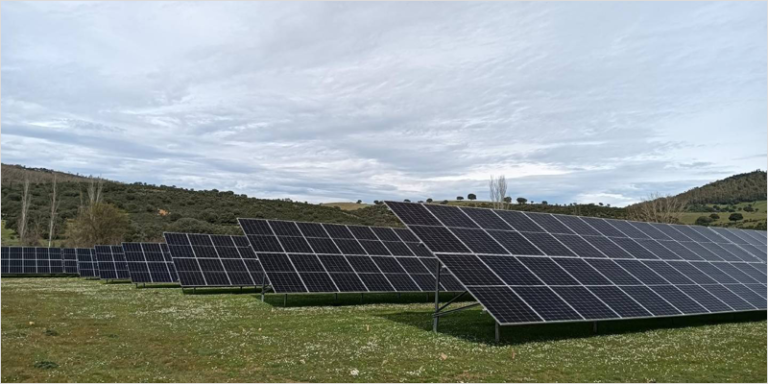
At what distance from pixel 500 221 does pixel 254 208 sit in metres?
83.5

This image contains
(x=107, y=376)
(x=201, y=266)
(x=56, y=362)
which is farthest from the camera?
(x=201, y=266)

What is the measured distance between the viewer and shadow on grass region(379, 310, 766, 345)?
16.8m

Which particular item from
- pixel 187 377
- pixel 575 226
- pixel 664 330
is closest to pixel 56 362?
pixel 187 377

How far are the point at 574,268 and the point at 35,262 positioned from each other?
52.9m

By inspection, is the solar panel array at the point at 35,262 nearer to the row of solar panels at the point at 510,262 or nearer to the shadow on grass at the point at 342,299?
the row of solar panels at the point at 510,262

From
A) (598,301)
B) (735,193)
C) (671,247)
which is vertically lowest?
(598,301)

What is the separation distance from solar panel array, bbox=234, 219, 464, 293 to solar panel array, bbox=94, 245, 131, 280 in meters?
16.8

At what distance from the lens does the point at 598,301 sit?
56.7 feet

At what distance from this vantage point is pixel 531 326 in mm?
18656

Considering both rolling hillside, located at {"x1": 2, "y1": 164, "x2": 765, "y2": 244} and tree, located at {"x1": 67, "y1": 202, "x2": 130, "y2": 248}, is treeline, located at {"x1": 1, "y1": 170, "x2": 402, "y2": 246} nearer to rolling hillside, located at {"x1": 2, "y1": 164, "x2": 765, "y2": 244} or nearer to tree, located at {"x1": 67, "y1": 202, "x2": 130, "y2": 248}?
rolling hillside, located at {"x1": 2, "y1": 164, "x2": 765, "y2": 244}

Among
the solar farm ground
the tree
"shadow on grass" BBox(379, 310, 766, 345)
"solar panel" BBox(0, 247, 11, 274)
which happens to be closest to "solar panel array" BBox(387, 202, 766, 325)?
the solar farm ground

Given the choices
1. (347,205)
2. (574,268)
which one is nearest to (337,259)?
(574,268)

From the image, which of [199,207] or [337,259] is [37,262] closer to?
[337,259]

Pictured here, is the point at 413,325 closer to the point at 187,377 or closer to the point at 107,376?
the point at 187,377
